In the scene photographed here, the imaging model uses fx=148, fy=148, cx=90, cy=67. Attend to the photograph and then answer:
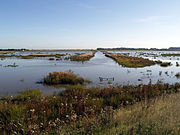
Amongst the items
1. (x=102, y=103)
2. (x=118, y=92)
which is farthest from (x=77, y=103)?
(x=118, y=92)

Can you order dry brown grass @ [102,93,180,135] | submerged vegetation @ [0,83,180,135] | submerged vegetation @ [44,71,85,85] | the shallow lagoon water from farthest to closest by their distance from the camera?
1. submerged vegetation @ [44,71,85,85]
2. the shallow lagoon water
3. submerged vegetation @ [0,83,180,135]
4. dry brown grass @ [102,93,180,135]

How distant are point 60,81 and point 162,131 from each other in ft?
43.8

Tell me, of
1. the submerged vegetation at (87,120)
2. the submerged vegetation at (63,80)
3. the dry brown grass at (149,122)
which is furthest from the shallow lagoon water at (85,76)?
the dry brown grass at (149,122)

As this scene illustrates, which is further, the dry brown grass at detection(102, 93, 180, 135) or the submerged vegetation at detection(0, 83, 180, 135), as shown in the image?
the submerged vegetation at detection(0, 83, 180, 135)

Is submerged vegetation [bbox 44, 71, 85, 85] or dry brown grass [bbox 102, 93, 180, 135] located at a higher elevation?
dry brown grass [bbox 102, 93, 180, 135]

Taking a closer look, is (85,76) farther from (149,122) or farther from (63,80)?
(149,122)

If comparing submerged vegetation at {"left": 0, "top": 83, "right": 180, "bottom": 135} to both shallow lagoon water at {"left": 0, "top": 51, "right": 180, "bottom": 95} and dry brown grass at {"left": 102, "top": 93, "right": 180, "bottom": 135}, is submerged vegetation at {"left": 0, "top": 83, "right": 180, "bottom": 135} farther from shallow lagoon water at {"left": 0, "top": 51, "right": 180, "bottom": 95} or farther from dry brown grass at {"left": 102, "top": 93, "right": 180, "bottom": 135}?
shallow lagoon water at {"left": 0, "top": 51, "right": 180, "bottom": 95}

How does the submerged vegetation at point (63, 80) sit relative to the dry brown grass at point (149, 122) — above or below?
below

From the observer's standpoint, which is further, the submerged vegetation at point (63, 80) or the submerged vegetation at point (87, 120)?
the submerged vegetation at point (63, 80)

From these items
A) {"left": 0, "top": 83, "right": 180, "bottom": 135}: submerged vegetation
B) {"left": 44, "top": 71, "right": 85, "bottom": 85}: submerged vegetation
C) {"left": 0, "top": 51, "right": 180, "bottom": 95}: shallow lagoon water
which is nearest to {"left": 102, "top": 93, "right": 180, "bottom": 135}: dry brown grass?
{"left": 0, "top": 83, "right": 180, "bottom": 135}: submerged vegetation

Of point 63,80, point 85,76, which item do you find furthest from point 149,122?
A: point 85,76

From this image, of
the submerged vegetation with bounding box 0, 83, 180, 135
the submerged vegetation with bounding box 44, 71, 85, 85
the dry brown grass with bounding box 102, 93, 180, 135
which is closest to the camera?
the dry brown grass with bounding box 102, 93, 180, 135

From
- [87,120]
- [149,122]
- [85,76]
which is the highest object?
[149,122]

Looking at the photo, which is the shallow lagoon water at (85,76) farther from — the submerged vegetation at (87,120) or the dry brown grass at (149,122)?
the dry brown grass at (149,122)
